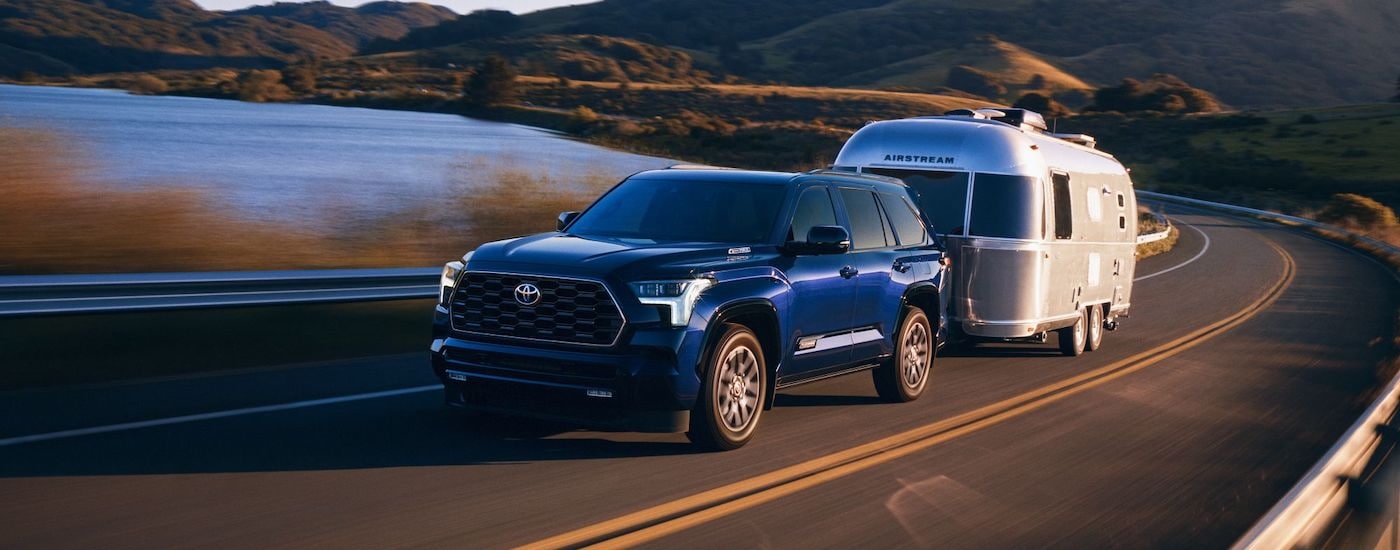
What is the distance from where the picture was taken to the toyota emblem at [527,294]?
802 cm

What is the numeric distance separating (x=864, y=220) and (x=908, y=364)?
1.29 meters

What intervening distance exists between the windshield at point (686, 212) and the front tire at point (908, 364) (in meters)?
1.87

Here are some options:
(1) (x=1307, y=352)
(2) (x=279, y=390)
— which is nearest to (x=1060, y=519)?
(2) (x=279, y=390)

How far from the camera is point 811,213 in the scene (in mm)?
9656

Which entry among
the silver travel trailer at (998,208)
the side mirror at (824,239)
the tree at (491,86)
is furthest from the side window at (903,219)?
the tree at (491,86)

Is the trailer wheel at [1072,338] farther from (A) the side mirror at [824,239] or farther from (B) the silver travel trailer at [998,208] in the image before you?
(A) the side mirror at [824,239]

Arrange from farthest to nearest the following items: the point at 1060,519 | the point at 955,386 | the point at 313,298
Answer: the point at 313,298
the point at 955,386
the point at 1060,519

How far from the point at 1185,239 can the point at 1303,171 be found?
1575 inches

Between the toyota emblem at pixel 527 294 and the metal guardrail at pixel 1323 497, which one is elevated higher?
the toyota emblem at pixel 527 294

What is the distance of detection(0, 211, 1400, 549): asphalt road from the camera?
6.50 metres

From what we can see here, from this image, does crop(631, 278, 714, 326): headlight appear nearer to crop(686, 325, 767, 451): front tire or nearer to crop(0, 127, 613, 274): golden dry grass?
crop(686, 325, 767, 451): front tire

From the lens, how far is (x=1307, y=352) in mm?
16031

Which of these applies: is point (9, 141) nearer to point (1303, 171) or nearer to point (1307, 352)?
point (1307, 352)

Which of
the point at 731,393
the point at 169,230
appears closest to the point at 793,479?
the point at 731,393
